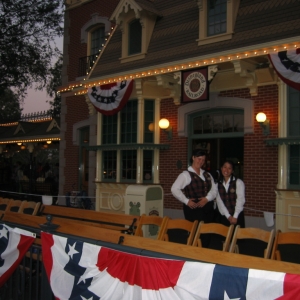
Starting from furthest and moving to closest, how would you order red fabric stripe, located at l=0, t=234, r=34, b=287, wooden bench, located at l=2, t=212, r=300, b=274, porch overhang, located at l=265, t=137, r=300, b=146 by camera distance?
porch overhang, located at l=265, t=137, r=300, b=146 → red fabric stripe, located at l=0, t=234, r=34, b=287 → wooden bench, located at l=2, t=212, r=300, b=274

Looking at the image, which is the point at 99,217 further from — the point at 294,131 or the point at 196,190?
the point at 294,131

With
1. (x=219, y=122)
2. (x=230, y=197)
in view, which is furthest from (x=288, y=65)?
(x=230, y=197)

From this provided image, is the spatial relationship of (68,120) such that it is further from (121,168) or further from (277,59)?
(277,59)

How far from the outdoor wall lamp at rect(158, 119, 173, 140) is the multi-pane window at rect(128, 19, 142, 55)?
244 centimetres

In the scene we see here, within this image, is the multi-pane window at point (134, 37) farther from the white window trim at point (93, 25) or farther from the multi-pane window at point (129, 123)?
the white window trim at point (93, 25)

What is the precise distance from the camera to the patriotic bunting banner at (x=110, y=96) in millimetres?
11734

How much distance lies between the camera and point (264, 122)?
9.77 m

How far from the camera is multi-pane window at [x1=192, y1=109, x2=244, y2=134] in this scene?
35.1ft

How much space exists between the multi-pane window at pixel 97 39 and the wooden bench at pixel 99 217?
8.74m

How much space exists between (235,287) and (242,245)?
6.41 metres

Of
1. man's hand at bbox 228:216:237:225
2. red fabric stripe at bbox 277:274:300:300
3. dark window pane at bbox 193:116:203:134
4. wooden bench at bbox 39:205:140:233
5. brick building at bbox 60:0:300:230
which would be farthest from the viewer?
dark window pane at bbox 193:116:203:134

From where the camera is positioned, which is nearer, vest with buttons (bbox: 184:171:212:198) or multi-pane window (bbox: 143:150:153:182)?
vest with buttons (bbox: 184:171:212:198)

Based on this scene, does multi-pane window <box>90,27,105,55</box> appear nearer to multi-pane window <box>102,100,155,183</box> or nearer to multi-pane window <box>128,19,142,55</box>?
multi-pane window <box>128,19,142,55</box>

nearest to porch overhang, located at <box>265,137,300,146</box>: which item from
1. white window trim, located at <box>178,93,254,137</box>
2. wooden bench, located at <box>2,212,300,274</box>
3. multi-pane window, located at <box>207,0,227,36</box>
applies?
white window trim, located at <box>178,93,254,137</box>
